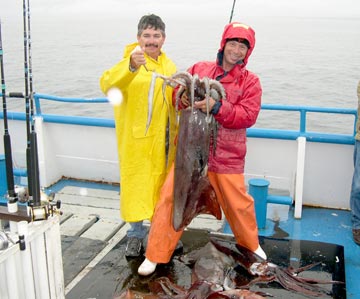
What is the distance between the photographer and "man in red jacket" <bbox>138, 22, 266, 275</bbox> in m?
3.66

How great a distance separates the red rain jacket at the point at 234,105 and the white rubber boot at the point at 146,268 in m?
1.05

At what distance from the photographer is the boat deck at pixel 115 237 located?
13.0 feet

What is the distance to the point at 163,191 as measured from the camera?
12.9ft

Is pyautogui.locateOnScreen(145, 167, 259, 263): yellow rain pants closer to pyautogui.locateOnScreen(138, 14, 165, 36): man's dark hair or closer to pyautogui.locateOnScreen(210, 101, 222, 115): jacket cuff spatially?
pyautogui.locateOnScreen(210, 101, 222, 115): jacket cuff

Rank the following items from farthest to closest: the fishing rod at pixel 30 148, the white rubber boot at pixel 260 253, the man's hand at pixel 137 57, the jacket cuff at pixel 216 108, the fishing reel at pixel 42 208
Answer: the white rubber boot at pixel 260 253 < the jacket cuff at pixel 216 108 < the man's hand at pixel 137 57 < the fishing rod at pixel 30 148 < the fishing reel at pixel 42 208

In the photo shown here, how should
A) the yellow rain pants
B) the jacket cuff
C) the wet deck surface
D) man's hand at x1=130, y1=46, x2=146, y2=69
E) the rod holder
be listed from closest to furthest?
1. man's hand at x1=130, y1=46, x2=146, y2=69
2. the jacket cuff
3. the wet deck surface
4. the yellow rain pants
5. the rod holder

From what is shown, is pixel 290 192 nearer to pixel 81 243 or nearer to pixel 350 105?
pixel 81 243

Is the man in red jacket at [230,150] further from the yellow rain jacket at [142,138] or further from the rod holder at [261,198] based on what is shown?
the rod holder at [261,198]

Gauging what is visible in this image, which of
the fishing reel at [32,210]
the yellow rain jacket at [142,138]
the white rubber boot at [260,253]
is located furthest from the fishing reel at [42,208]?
the white rubber boot at [260,253]

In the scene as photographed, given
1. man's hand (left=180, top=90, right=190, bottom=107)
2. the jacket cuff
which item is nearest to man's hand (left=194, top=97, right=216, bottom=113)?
the jacket cuff

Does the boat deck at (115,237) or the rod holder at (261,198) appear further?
the rod holder at (261,198)

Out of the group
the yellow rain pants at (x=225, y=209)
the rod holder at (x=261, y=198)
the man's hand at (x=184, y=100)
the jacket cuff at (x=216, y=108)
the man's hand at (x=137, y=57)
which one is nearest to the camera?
the man's hand at (x=137, y=57)

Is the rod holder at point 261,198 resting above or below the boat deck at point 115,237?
above

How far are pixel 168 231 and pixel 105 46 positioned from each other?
108ft
